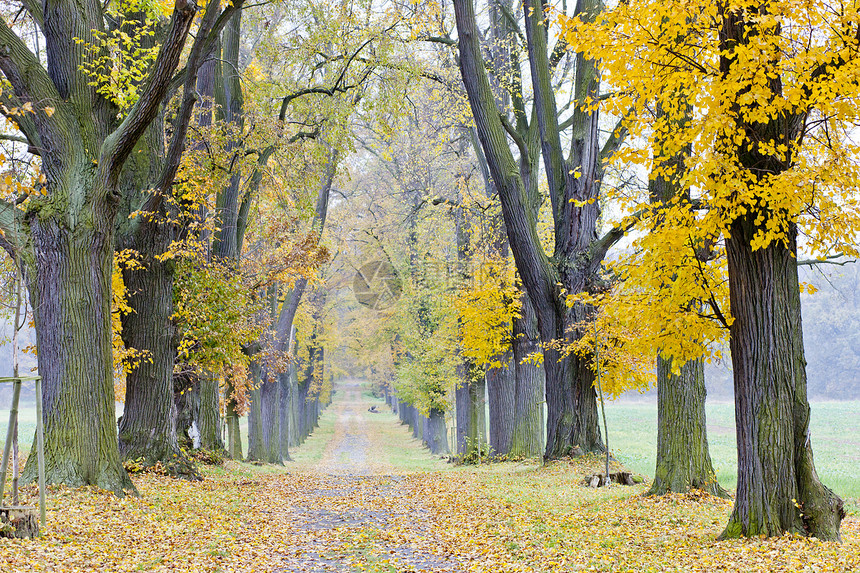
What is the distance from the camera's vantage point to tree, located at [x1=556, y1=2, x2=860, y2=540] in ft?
16.9

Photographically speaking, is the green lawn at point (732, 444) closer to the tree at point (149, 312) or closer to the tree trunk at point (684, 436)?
the tree trunk at point (684, 436)

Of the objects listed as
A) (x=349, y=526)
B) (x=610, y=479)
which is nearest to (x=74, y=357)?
(x=349, y=526)

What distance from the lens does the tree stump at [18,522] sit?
17.4 ft

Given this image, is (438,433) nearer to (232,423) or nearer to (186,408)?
(232,423)

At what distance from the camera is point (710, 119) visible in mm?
5379

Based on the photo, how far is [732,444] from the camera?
1017 inches

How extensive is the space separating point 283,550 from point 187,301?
7.01 metres

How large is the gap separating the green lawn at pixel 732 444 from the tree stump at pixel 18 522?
10378mm

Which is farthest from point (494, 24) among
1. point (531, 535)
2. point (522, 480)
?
point (531, 535)

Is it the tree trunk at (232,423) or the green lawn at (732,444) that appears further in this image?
the tree trunk at (232,423)

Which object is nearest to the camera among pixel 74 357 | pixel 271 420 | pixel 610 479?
pixel 74 357

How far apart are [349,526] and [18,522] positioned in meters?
3.39

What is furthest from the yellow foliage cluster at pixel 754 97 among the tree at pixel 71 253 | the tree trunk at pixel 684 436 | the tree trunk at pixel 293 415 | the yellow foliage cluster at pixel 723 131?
the tree trunk at pixel 293 415

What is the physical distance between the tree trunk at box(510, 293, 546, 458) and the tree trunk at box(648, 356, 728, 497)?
286 inches
